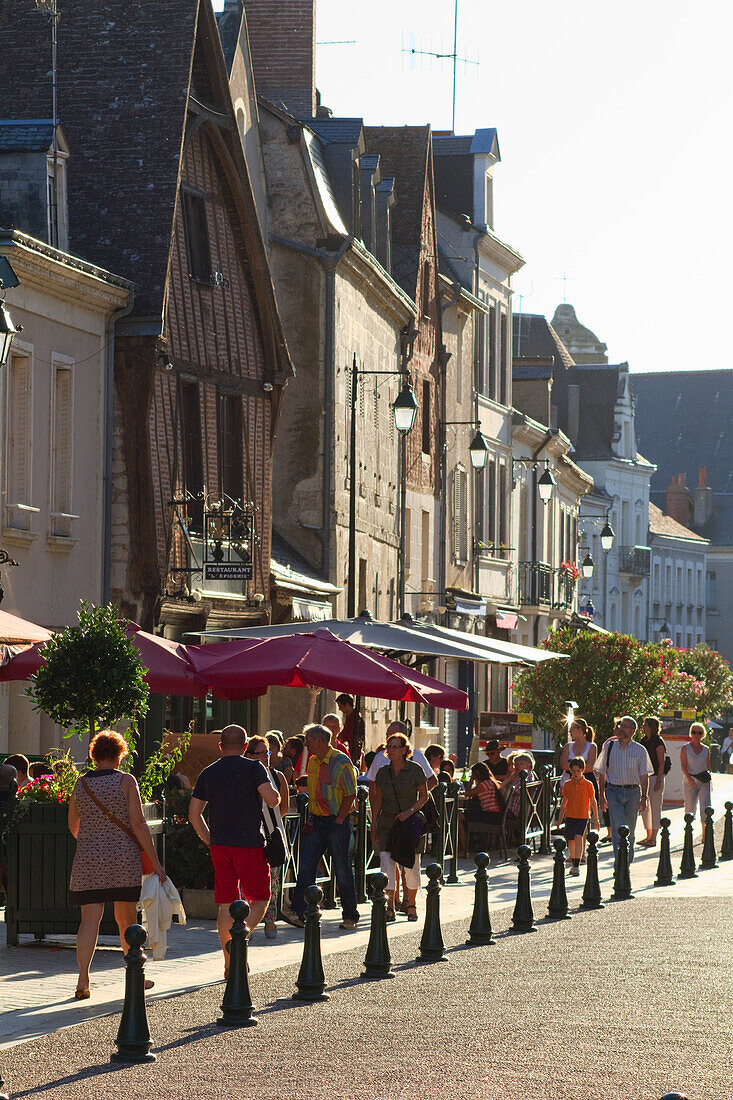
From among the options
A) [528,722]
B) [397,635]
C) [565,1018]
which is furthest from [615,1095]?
[528,722]

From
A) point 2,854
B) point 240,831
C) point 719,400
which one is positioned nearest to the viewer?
point 240,831

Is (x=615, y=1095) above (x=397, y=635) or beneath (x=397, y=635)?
beneath

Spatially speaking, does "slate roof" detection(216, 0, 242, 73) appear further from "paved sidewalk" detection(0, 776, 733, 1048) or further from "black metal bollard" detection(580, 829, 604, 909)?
"black metal bollard" detection(580, 829, 604, 909)

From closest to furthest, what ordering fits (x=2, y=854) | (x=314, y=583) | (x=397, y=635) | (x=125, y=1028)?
1. (x=125, y=1028)
2. (x=2, y=854)
3. (x=397, y=635)
4. (x=314, y=583)

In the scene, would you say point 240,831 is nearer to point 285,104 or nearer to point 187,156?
point 187,156

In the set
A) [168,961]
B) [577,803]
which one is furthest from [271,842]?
[577,803]

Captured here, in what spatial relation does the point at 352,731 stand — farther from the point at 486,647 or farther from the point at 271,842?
the point at 271,842

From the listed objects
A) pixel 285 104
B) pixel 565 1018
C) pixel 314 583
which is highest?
pixel 285 104

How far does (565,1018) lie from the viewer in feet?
31.9

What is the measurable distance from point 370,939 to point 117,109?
14.9 m

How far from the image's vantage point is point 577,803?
755 inches

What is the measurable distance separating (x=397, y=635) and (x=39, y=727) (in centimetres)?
412

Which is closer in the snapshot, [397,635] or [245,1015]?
[245,1015]

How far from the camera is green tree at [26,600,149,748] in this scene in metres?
13.4
